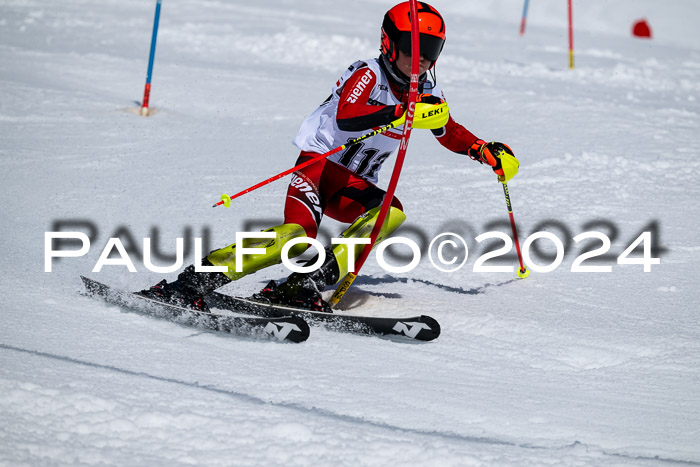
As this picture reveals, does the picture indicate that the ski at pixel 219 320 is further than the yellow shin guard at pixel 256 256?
No

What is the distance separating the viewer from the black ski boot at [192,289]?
12.1 ft

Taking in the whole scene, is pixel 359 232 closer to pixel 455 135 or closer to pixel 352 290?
pixel 352 290

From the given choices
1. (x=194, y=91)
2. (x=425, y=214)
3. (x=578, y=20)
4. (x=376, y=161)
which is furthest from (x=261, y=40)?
(x=578, y=20)

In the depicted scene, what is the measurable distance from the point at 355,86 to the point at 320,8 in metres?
14.2

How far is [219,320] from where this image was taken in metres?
3.54

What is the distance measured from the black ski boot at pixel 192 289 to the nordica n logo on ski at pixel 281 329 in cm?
39

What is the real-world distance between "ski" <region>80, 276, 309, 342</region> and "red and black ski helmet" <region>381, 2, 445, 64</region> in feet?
4.37

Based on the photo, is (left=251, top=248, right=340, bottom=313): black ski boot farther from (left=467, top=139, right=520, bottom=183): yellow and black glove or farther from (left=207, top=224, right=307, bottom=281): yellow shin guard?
(left=467, top=139, right=520, bottom=183): yellow and black glove

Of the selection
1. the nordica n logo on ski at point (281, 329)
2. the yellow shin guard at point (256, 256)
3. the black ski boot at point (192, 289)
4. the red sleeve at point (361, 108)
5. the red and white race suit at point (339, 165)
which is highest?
the red sleeve at point (361, 108)

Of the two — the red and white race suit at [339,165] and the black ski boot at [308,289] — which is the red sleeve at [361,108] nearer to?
the red and white race suit at [339,165]

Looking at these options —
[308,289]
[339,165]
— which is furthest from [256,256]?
[339,165]

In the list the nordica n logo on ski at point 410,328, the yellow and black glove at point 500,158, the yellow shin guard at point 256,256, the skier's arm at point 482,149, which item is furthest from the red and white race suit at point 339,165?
the nordica n logo on ski at point 410,328

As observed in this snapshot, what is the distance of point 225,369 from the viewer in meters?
3.08

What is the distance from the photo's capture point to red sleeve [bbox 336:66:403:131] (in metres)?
3.57
